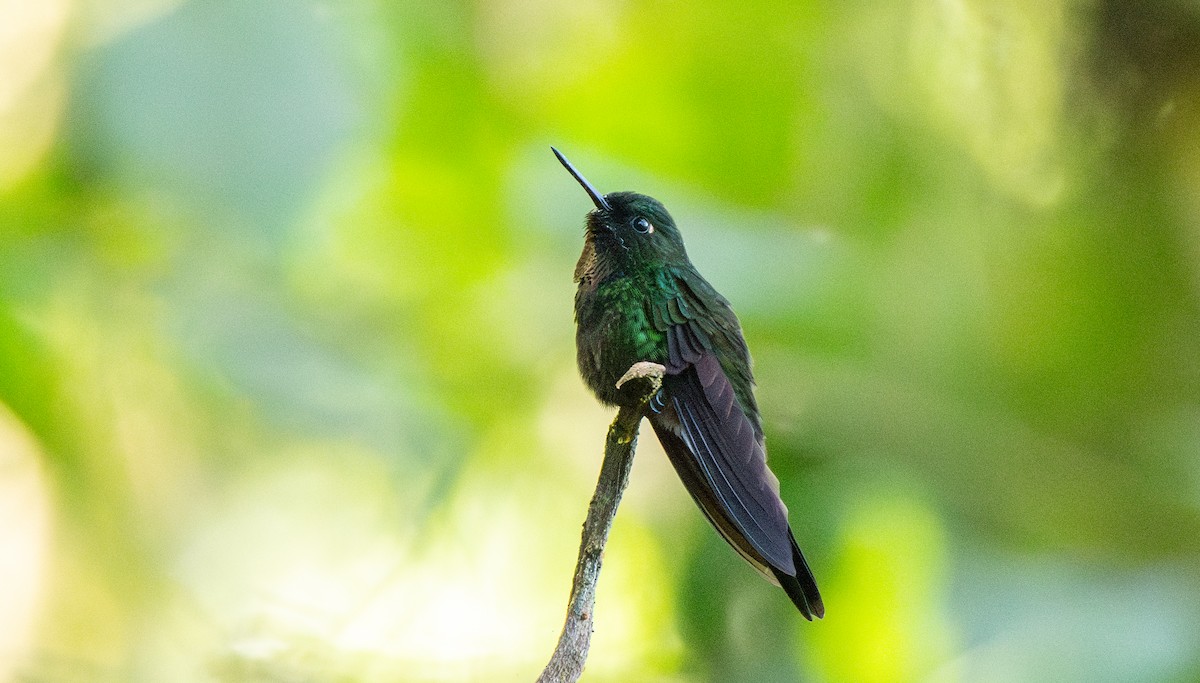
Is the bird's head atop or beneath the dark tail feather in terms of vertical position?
atop

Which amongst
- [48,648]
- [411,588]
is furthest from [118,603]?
[411,588]

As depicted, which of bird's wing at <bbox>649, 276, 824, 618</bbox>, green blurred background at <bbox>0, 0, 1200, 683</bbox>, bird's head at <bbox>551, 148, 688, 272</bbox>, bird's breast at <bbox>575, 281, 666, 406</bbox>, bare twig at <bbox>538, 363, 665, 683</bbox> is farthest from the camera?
green blurred background at <bbox>0, 0, 1200, 683</bbox>

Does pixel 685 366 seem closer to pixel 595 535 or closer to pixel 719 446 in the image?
pixel 719 446

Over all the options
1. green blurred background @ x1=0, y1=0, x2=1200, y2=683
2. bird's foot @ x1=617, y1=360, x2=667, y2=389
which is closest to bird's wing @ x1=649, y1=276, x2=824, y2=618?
bird's foot @ x1=617, y1=360, x2=667, y2=389

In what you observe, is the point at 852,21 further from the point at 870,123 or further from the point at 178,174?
the point at 178,174

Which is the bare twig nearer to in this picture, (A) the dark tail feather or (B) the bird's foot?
(B) the bird's foot

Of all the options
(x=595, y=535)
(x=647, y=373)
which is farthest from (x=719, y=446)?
(x=595, y=535)
